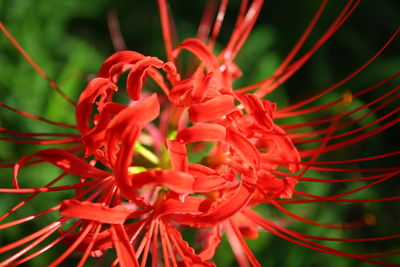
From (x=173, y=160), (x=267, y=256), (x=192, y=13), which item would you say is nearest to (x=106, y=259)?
(x=267, y=256)

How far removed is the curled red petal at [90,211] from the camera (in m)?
0.85

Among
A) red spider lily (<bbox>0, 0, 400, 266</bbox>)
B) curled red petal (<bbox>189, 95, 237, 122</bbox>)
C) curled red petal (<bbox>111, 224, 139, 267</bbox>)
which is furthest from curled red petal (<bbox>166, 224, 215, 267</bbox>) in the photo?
curled red petal (<bbox>189, 95, 237, 122</bbox>)

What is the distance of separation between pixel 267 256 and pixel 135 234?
24.3 inches

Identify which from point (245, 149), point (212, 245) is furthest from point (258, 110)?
point (212, 245)

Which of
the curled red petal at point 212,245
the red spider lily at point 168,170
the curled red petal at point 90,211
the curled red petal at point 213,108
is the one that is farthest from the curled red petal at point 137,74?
the curled red petal at point 212,245

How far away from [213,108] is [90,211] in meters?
0.27

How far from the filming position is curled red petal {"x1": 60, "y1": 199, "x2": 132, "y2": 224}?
0.85 meters

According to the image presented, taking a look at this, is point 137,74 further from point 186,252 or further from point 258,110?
point 186,252

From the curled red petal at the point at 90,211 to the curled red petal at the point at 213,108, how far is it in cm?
22

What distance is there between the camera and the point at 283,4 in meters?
2.04

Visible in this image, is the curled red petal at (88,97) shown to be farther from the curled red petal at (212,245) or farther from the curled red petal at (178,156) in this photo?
the curled red petal at (212,245)

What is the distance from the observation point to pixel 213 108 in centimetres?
92

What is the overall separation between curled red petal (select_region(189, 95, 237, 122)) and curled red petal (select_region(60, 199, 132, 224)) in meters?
0.22

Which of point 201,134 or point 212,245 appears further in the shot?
point 212,245
